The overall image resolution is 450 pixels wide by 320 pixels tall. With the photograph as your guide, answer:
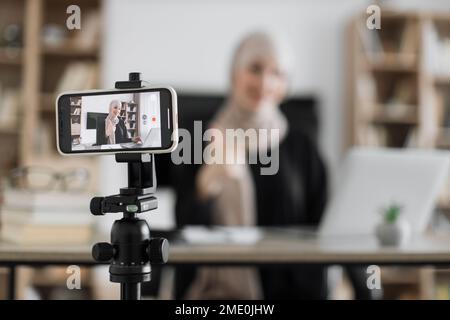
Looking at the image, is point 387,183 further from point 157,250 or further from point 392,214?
point 157,250

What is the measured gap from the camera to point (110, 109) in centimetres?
86

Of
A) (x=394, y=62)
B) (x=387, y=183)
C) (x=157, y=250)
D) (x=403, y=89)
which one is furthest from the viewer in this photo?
(x=403, y=89)

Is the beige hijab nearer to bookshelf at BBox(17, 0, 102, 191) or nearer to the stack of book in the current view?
the stack of book

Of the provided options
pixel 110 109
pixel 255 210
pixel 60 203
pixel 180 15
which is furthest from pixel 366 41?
pixel 110 109

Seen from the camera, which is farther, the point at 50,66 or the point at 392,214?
the point at 50,66

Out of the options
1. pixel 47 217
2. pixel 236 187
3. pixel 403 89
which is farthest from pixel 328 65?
pixel 47 217

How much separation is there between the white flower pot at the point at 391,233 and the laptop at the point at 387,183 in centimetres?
12

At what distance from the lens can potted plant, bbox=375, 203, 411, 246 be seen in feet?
5.31

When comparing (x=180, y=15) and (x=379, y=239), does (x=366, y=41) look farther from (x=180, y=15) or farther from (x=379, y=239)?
(x=379, y=239)

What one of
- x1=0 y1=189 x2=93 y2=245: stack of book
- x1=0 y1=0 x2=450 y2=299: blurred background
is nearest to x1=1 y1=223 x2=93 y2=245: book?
x1=0 y1=189 x2=93 y2=245: stack of book

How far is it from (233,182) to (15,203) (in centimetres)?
86

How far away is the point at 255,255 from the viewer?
4.90 feet

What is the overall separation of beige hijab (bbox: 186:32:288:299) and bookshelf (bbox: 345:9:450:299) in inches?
87.3

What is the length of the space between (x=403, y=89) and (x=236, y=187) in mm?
2830
